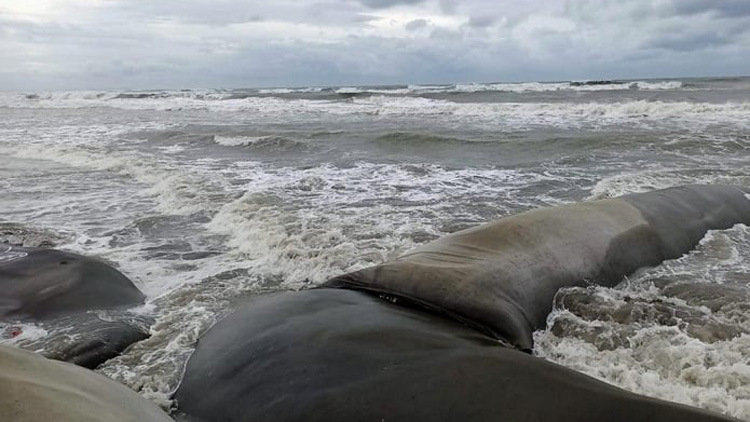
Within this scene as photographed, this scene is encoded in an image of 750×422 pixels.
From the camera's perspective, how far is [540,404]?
94.1 inches

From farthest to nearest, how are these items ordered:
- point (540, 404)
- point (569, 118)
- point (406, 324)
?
point (569, 118) < point (406, 324) < point (540, 404)

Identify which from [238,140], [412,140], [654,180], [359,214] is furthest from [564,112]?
[359,214]

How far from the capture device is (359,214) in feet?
26.2

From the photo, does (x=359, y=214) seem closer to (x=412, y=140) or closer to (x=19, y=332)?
(x=19, y=332)

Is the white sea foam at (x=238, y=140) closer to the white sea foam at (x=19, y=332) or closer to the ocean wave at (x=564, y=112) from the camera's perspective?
the ocean wave at (x=564, y=112)

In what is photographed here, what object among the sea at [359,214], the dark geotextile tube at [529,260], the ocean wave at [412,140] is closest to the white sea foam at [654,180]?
the sea at [359,214]

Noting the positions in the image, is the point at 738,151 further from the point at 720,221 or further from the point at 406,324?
the point at 406,324

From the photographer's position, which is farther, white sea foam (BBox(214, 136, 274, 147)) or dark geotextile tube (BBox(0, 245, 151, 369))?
white sea foam (BBox(214, 136, 274, 147))

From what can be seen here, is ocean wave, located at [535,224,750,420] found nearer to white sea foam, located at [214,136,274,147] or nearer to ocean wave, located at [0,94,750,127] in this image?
white sea foam, located at [214,136,274,147]

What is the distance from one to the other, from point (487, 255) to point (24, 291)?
369 cm

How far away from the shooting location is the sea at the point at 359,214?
3.90m

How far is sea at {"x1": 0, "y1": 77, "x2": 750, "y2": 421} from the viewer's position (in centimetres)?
390

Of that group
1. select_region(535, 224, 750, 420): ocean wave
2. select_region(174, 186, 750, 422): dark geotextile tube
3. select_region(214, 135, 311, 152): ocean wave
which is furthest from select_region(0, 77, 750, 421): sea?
select_region(174, 186, 750, 422): dark geotextile tube

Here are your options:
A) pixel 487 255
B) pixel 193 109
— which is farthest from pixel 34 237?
pixel 193 109
